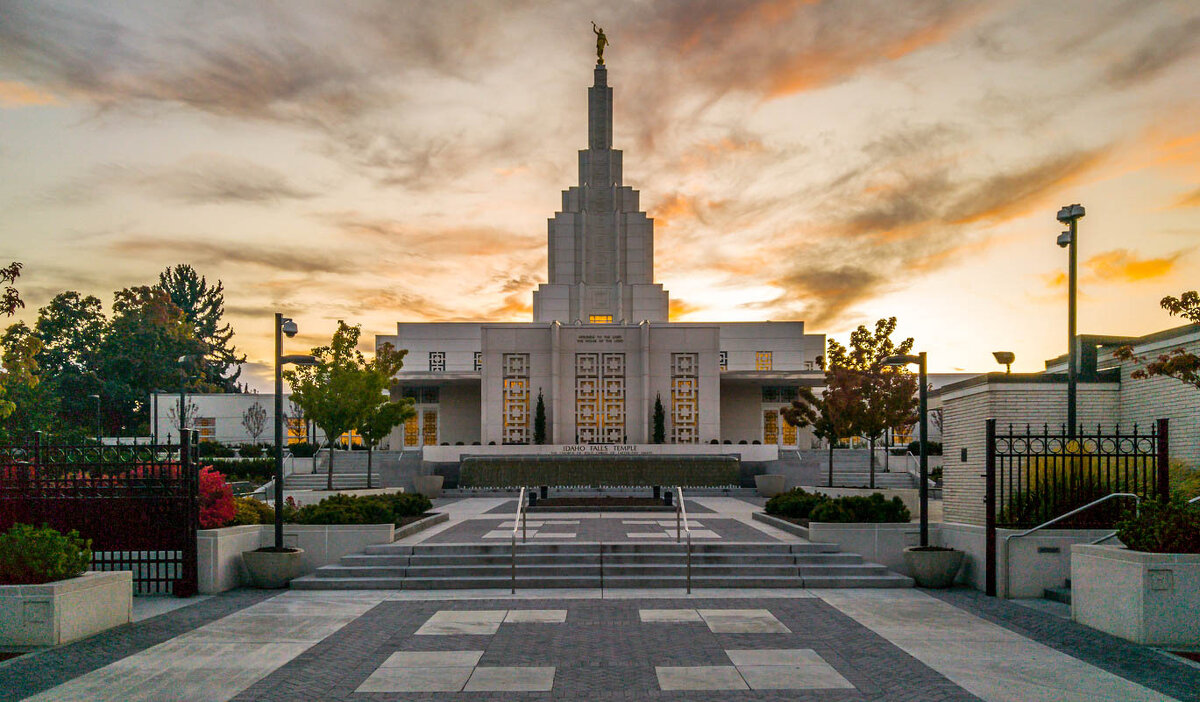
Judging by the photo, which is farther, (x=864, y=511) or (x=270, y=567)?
(x=864, y=511)

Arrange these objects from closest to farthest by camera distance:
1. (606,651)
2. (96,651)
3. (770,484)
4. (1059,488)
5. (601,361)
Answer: (606,651)
(96,651)
(1059,488)
(770,484)
(601,361)

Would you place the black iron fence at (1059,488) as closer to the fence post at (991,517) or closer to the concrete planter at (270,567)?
the fence post at (991,517)

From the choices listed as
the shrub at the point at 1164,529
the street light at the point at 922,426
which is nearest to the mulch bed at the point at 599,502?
the street light at the point at 922,426

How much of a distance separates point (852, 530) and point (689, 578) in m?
4.39

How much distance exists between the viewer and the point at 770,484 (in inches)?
1565

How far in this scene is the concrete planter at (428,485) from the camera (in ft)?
129

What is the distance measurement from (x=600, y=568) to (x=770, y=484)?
2468 centimetres

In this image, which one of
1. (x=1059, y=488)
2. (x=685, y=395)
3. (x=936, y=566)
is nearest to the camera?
(x=1059, y=488)

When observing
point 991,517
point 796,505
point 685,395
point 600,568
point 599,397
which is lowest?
point 600,568

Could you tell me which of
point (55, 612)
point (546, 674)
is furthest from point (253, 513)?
point (546, 674)

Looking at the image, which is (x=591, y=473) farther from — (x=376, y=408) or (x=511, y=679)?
(x=511, y=679)

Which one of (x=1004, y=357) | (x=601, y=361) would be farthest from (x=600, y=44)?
(x=1004, y=357)

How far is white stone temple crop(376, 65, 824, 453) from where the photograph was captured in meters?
50.7

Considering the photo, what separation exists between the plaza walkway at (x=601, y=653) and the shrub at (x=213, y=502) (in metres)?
1.71
